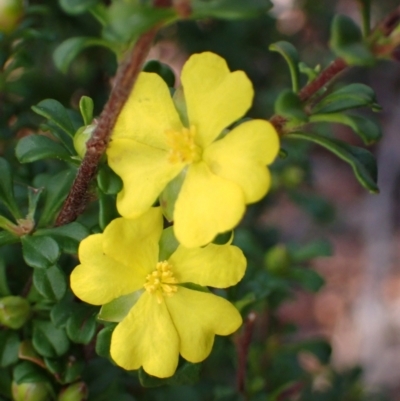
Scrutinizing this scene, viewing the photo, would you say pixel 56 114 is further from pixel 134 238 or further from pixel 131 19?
pixel 131 19

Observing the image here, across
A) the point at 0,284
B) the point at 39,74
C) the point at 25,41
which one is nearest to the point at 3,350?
the point at 0,284

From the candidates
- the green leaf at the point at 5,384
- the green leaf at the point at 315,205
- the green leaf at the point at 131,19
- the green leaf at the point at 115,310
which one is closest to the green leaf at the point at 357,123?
the green leaf at the point at 131,19

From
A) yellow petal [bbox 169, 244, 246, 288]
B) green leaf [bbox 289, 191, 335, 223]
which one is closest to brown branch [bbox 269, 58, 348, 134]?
yellow petal [bbox 169, 244, 246, 288]

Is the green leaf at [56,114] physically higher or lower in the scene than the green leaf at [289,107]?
lower

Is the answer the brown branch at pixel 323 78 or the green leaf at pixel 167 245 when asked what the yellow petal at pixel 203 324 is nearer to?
the green leaf at pixel 167 245

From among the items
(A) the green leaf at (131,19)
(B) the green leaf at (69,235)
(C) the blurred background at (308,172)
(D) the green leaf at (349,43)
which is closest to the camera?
(A) the green leaf at (131,19)

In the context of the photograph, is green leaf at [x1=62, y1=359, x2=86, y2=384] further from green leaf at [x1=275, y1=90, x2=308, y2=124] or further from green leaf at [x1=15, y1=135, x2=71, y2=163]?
green leaf at [x1=275, y1=90, x2=308, y2=124]

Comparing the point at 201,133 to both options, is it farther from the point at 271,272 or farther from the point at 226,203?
the point at 271,272
